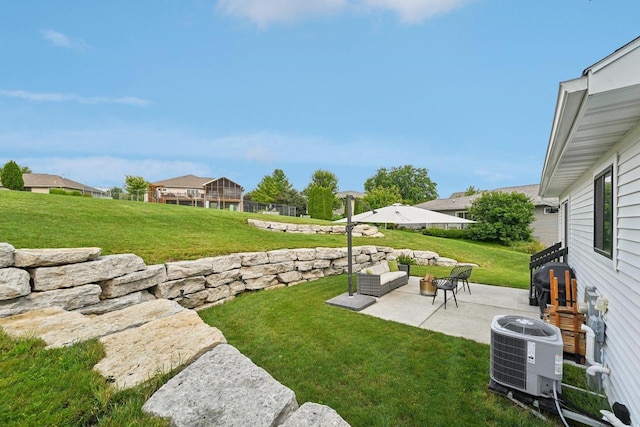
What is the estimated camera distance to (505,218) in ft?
66.6

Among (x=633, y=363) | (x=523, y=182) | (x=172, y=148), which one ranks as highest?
(x=172, y=148)

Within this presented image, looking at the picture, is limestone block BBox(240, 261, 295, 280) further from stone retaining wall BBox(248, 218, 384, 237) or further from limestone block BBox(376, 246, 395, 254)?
limestone block BBox(376, 246, 395, 254)

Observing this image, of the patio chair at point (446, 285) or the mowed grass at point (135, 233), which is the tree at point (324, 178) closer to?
the mowed grass at point (135, 233)

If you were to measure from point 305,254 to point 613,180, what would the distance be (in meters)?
6.39

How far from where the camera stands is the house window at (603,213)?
325cm

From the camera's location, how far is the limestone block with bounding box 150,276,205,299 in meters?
4.82

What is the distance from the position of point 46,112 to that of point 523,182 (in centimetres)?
4150

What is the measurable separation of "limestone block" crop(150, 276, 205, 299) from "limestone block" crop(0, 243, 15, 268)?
6.08 ft

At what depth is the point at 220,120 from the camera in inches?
807

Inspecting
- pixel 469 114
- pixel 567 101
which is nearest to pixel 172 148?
pixel 469 114

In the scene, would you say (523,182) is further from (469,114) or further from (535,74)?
(535,74)

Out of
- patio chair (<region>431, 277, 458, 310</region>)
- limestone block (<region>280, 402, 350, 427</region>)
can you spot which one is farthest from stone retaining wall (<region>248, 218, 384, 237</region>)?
limestone block (<region>280, 402, 350, 427</region>)

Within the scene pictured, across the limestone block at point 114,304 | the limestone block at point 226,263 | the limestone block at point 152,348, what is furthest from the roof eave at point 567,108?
the limestone block at point 226,263

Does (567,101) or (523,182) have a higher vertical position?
(523,182)
